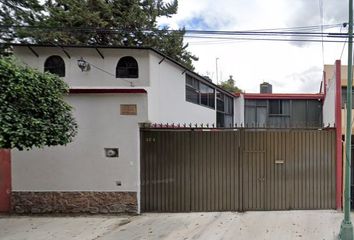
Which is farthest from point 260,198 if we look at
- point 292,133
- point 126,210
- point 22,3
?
point 22,3

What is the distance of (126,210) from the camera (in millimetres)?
11508

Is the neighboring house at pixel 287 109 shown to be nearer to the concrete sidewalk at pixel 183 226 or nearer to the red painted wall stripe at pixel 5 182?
the concrete sidewalk at pixel 183 226

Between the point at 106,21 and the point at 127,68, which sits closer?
the point at 127,68

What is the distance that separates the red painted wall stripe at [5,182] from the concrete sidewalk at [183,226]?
0.59m

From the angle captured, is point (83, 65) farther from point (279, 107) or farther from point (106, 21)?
point (279, 107)

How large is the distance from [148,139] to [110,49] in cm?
381

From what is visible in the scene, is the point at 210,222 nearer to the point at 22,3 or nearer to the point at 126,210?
the point at 126,210

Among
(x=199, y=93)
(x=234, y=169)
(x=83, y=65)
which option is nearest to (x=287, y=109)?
(x=199, y=93)

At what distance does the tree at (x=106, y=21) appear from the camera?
20873 mm

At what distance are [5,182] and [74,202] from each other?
7.35 ft

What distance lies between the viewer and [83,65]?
1344cm

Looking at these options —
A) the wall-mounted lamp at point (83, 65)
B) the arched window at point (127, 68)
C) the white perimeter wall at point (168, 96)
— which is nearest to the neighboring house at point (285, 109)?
the white perimeter wall at point (168, 96)

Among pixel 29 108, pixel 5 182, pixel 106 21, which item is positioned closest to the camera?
pixel 29 108

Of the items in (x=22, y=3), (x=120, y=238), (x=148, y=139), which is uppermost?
(x=22, y=3)
